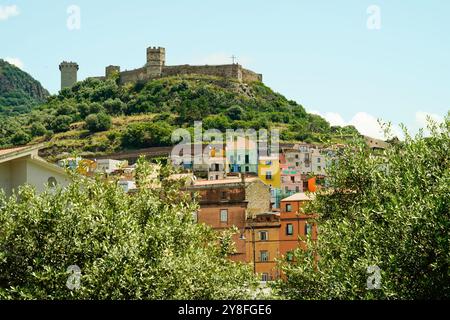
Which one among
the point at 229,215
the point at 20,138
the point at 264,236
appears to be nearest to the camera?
the point at 264,236

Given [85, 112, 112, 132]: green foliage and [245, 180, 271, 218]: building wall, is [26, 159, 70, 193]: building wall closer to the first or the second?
[245, 180, 271, 218]: building wall

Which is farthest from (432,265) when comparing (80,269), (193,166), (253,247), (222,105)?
(222,105)

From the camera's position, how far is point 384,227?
24734 mm

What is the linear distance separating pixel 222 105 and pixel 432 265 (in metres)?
170

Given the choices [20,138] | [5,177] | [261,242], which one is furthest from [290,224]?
[20,138]

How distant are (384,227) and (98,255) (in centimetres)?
828

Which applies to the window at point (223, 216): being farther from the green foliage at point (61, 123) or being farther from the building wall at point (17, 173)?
the green foliage at point (61, 123)

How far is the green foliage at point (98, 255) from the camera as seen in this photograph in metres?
23.8

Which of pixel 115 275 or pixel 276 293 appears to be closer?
pixel 115 275

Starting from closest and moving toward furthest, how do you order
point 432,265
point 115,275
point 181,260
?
point 432,265 → point 115,275 → point 181,260

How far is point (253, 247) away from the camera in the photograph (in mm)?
70000

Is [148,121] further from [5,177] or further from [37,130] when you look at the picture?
[5,177]

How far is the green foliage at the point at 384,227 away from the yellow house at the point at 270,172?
293 ft

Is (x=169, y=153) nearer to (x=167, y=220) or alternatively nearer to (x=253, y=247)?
(x=253, y=247)
